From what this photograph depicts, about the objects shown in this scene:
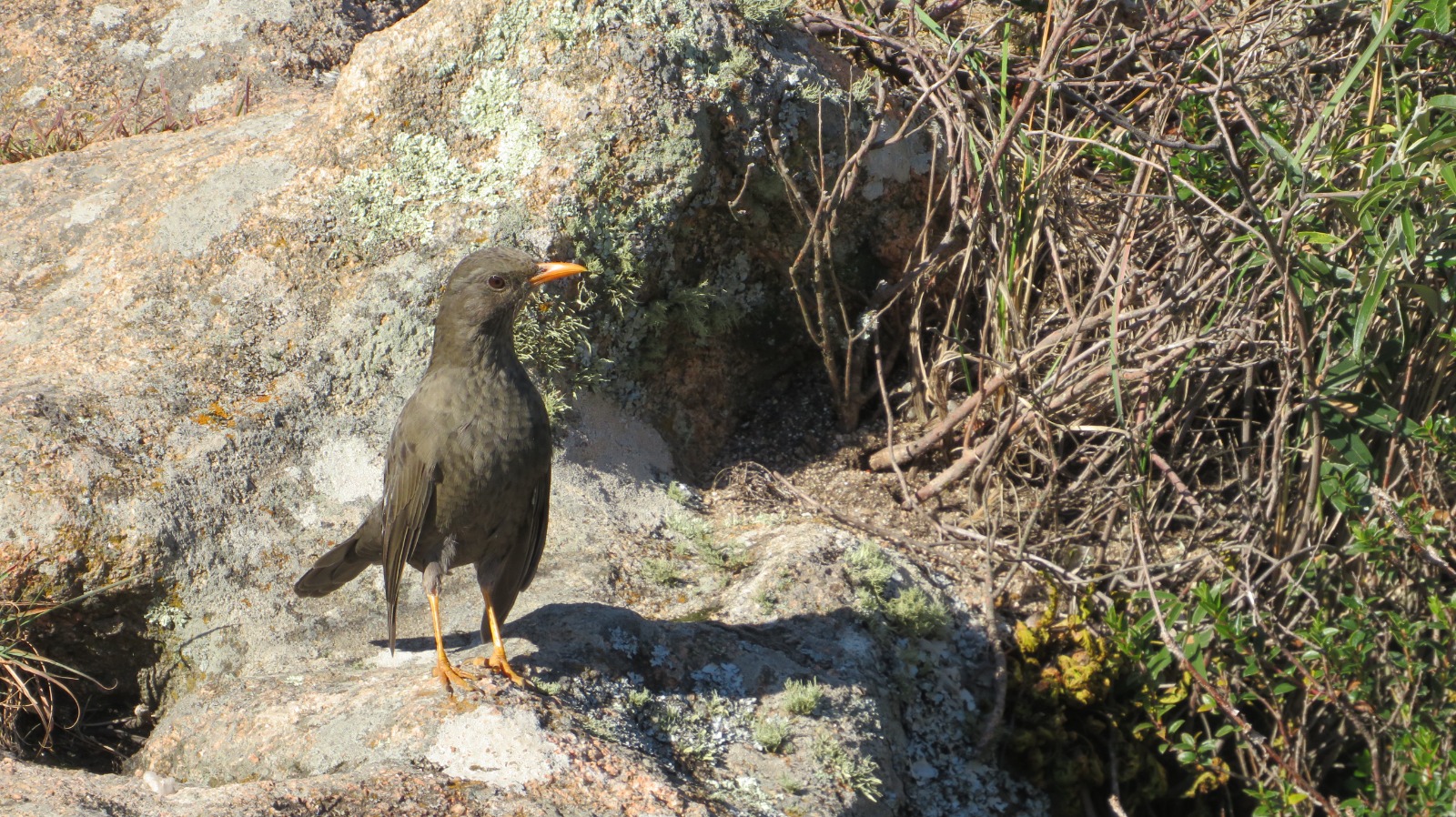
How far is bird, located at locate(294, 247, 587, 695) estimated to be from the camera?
14.4 ft

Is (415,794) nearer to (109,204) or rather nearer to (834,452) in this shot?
(834,452)

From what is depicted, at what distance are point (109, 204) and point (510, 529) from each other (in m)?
2.85

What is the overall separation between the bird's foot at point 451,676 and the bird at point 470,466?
0.91 feet

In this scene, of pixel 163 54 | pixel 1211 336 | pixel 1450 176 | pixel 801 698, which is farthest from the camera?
pixel 163 54

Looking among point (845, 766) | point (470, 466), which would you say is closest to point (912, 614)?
point (845, 766)

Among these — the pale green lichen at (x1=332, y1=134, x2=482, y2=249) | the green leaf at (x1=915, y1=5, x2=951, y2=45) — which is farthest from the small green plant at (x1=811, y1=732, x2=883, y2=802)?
the green leaf at (x1=915, y1=5, x2=951, y2=45)

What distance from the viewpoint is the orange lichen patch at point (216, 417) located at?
4.99 metres

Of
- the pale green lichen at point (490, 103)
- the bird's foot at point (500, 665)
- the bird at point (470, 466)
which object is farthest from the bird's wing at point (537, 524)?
the pale green lichen at point (490, 103)

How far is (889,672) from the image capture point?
15.8ft

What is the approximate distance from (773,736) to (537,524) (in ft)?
3.93

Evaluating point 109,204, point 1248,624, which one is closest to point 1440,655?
point 1248,624

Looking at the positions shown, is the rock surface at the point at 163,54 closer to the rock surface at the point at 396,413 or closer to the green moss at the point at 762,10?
the rock surface at the point at 396,413

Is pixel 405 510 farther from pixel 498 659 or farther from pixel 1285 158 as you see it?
pixel 1285 158

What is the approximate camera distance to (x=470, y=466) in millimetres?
4379
